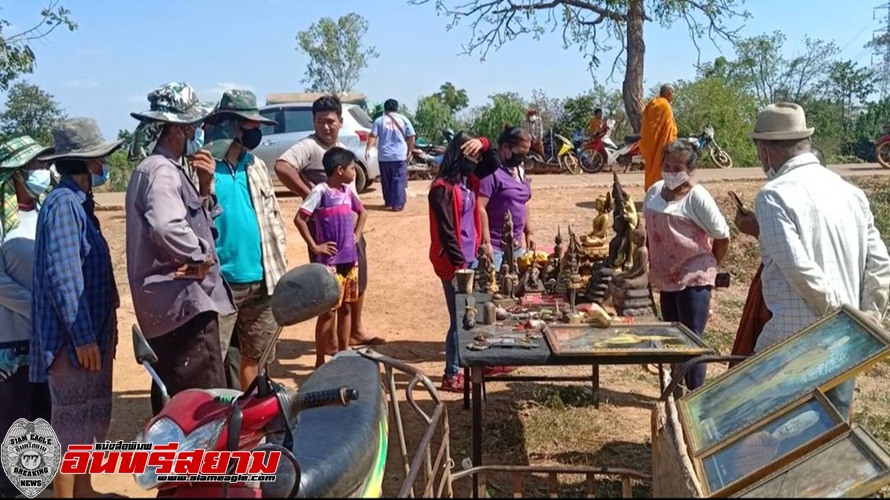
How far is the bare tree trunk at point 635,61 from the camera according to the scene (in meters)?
15.8

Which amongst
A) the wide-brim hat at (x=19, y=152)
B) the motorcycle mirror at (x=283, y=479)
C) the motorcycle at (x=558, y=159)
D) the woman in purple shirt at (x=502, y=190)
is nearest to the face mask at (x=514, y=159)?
the woman in purple shirt at (x=502, y=190)

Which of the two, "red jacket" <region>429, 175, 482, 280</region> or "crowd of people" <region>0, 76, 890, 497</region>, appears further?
"red jacket" <region>429, 175, 482, 280</region>

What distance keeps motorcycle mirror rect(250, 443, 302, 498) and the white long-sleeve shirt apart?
6.77 ft

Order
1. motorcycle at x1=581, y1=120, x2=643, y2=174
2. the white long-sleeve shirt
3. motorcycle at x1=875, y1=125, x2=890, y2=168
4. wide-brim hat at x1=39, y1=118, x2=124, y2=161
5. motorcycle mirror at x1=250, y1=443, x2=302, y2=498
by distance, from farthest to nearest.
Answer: motorcycle at x1=581, y1=120, x2=643, y2=174, motorcycle at x1=875, y1=125, x2=890, y2=168, wide-brim hat at x1=39, y1=118, x2=124, y2=161, the white long-sleeve shirt, motorcycle mirror at x1=250, y1=443, x2=302, y2=498

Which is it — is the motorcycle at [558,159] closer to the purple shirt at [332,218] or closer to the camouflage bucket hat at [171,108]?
the purple shirt at [332,218]

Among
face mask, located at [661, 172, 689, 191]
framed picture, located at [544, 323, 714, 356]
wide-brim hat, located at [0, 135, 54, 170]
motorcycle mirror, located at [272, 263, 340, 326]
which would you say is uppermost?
wide-brim hat, located at [0, 135, 54, 170]

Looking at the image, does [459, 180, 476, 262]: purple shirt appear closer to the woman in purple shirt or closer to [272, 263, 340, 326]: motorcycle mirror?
the woman in purple shirt

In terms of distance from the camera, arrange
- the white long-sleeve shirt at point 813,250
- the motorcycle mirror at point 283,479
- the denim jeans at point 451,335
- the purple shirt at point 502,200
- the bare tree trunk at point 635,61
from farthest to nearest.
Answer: the bare tree trunk at point 635,61
the purple shirt at point 502,200
the denim jeans at point 451,335
the white long-sleeve shirt at point 813,250
the motorcycle mirror at point 283,479

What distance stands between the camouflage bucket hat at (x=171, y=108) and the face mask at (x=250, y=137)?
2.50 feet

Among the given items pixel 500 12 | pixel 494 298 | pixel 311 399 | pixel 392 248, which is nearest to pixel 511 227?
pixel 494 298

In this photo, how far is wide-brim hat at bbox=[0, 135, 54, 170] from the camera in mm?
3150

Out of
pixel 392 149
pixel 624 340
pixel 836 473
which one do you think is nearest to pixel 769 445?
pixel 836 473

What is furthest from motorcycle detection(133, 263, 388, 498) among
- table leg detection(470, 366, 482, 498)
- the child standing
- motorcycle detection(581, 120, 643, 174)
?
motorcycle detection(581, 120, 643, 174)

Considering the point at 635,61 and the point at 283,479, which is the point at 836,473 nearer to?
the point at 283,479
